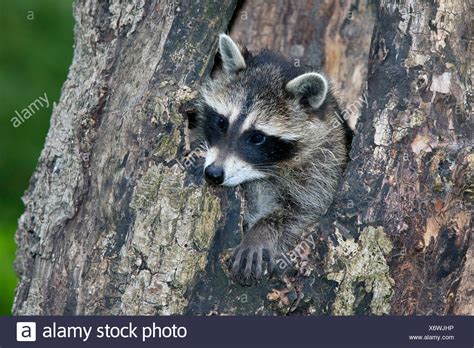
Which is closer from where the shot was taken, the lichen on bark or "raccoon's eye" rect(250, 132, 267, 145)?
the lichen on bark

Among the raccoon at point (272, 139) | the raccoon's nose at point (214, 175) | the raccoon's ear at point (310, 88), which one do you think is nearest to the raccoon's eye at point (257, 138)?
the raccoon at point (272, 139)

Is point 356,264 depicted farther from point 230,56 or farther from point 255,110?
point 230,56

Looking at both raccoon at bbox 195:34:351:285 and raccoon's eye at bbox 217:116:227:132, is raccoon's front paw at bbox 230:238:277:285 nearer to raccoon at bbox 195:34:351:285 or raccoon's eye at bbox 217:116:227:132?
raccoon at bbox 195:34:351:285

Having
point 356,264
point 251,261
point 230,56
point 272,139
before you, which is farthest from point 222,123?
point 356,264

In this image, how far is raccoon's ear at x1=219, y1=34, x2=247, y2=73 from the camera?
203 inches

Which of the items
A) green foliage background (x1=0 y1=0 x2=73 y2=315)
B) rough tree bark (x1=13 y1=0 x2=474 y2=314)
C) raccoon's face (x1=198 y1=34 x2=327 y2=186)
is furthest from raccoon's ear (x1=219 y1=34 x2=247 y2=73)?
green foliage background (x1=0 y1=0 x2=73 y2=315)

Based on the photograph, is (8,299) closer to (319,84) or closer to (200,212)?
(200,212)

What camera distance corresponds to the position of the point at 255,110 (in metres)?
5.24

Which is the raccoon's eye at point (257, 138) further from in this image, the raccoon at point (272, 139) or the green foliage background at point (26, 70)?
the green foliage background at point (26, 70)

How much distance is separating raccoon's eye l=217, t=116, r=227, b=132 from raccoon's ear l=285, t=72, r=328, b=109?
0.46 m

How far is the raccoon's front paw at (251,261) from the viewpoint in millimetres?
4676

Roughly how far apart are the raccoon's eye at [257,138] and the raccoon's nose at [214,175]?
0.51m

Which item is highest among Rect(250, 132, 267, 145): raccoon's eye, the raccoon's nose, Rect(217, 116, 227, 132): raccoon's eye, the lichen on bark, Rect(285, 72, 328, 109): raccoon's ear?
Rect(285, 72, 328, 109): raccoon's ear

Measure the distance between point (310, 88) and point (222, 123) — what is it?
61cm
